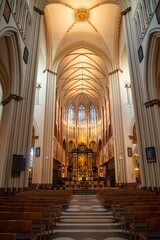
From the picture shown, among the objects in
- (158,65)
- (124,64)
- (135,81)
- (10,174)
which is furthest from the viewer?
(124,64)

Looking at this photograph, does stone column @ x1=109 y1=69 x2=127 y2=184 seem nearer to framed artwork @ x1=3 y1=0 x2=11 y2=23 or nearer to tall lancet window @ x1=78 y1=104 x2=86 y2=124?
framed artwork @ x1=3 y1=0 x2=11 y2=23

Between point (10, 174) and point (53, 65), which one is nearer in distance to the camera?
point (10, 174)

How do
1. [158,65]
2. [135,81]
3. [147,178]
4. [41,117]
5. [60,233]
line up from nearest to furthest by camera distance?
[60,233]
[147,178]
[158,65]
[135,81]
[41,117]

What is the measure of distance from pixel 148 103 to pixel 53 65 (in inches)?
535

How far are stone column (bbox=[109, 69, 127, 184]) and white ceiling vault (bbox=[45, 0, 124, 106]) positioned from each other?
202cm

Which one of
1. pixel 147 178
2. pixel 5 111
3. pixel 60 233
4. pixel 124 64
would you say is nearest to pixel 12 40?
pixel 5 111

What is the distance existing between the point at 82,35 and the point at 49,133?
1215 cm

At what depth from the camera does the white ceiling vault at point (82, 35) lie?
17047 mm

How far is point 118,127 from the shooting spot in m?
18.2

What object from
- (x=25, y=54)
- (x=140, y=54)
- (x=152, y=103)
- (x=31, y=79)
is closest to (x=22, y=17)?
(x=25, y=54)

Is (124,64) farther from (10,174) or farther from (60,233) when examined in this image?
(60,233)

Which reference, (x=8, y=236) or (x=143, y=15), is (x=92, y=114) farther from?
(x=8, y=236)

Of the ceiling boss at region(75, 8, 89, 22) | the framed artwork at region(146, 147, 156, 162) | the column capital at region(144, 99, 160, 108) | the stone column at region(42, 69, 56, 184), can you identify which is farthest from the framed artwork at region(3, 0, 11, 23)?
the ceiling boss at region(75, 8, 89, 22)

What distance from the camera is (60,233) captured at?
3.90 metres
